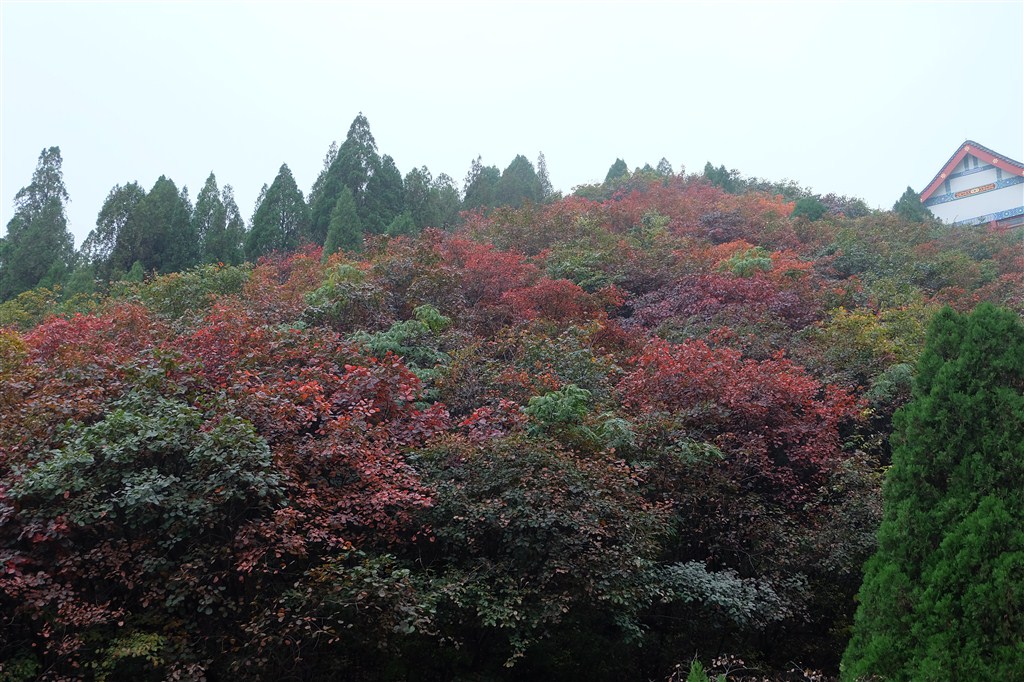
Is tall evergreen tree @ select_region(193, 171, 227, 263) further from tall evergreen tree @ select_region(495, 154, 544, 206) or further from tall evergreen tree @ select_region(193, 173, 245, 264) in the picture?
tall evergreen tree @ select_region(495, 154, 544, 206)

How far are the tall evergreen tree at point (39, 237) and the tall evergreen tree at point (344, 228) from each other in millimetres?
6782

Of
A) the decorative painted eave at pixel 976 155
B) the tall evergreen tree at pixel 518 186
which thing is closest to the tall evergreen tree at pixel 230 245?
the tall evergreen tree at pixel 518 186

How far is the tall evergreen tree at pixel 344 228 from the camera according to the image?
20.2 metres

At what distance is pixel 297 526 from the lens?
5547mm

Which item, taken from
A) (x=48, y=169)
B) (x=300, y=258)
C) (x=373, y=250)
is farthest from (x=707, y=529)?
(x=48, y=169)

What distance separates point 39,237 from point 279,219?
6.57 meters

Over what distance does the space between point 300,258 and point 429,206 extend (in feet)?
24.3

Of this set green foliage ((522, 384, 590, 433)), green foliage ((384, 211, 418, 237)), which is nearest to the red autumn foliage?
green foliage ((522, 384, 590, 433))

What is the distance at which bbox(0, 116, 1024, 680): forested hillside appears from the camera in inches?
202

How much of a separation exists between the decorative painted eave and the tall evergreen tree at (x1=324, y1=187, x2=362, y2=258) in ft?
82.4

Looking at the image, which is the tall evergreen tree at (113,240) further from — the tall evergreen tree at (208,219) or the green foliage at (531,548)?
the green foliage at (531,548)

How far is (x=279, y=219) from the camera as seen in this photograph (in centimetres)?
2359

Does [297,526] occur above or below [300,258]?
below

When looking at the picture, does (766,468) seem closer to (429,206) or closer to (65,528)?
(65,528)
